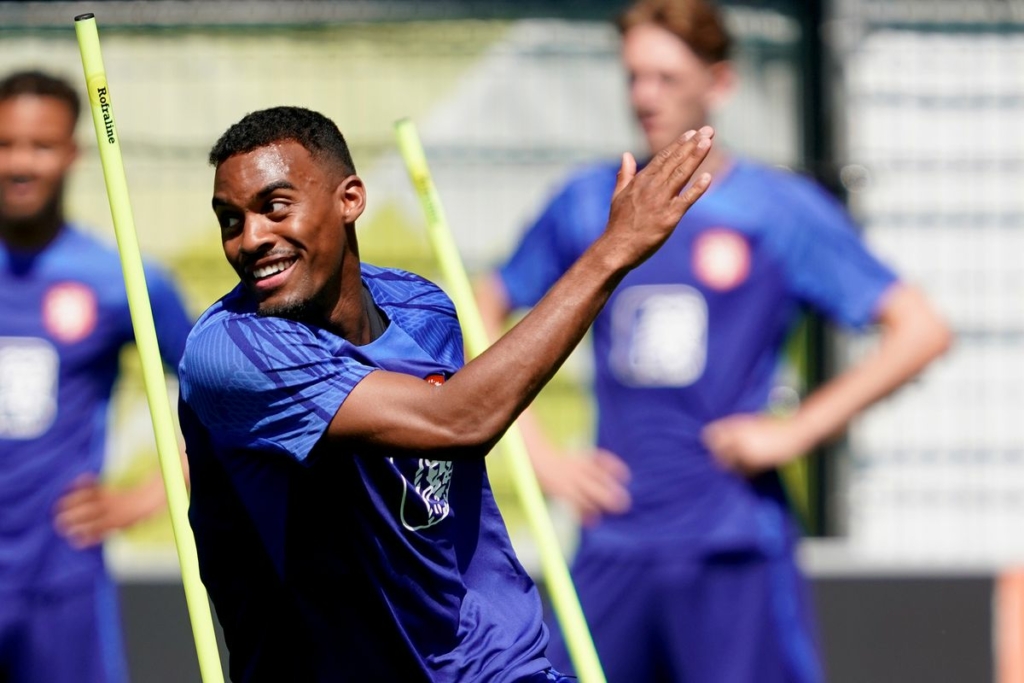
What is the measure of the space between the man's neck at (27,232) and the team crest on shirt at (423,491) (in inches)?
102

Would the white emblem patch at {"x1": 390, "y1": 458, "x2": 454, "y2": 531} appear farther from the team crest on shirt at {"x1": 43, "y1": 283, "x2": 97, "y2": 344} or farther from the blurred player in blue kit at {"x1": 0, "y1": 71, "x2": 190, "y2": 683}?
the team crest on shirt at {"x1": 43, "y1": 283, "x2": 97, "y2": 344}

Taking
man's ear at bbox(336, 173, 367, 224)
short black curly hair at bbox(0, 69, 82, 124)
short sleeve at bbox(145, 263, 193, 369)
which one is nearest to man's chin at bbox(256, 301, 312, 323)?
man's ear at bbox(336, 173, 367, 224)

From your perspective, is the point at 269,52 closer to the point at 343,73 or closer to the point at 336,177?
the point at 343,73

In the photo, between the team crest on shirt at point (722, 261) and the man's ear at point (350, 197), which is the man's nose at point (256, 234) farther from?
the team crest on shirt at point (722, 261)

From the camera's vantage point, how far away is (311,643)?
3387mm

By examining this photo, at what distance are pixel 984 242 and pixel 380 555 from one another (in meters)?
4.92

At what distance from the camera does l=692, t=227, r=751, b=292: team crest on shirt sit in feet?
17.7

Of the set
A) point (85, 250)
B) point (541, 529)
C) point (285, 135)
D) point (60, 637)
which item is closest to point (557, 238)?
point (85, 250)

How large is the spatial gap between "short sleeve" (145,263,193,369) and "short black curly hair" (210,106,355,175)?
7.15ft

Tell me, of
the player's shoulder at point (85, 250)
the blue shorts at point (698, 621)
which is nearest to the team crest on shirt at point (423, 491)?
the blue shorts at point (698, 621)

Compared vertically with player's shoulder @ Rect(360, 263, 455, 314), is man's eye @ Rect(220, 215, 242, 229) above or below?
above

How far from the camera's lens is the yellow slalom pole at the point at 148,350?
3430mm

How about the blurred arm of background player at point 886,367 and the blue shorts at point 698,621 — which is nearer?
the blue shorts at point 698,621

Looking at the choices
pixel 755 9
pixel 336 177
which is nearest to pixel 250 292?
pixel 336 177
